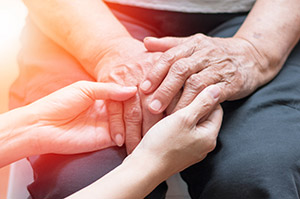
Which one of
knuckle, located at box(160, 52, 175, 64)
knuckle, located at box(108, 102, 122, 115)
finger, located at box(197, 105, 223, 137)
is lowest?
finger, located at box(197, 105, 223, 137)

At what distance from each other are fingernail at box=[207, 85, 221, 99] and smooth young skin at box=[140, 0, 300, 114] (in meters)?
0.03

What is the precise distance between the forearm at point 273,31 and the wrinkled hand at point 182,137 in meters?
0.30

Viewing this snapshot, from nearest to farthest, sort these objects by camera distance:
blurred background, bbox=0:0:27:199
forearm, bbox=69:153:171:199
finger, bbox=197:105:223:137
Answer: forearm, bbox=69:153:171:199
finger, bbox=197:105:223:137
blurred background, bbox=0:0:27:199

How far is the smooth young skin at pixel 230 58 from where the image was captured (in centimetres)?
87

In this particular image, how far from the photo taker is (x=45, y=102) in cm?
88

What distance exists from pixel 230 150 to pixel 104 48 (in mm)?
557

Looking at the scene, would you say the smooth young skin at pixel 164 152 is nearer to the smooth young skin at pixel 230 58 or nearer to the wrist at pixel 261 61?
the smooth young skin at pixel 230 58

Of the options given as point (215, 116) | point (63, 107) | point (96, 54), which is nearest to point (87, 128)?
point (63, 107)

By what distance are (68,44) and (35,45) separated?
0.50 feet

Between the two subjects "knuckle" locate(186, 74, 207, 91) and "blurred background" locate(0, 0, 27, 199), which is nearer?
"knuckle" locate(186, 74, 207, 91)

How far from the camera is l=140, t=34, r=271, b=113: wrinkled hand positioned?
0.86 meters

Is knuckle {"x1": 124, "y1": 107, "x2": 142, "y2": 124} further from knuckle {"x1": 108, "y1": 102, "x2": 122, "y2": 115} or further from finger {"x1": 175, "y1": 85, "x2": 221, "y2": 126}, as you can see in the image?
finger {"x1": 175, "y1": 85, "x2": 221, "y2": 126}

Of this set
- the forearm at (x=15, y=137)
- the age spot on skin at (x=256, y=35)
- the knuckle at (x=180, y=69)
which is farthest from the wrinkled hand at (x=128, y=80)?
the age spot on skin at (x=256, y=35)

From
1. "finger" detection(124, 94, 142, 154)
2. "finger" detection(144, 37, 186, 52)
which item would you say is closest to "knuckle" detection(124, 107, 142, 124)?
"finger" detection(124, 94, 142, 154)
